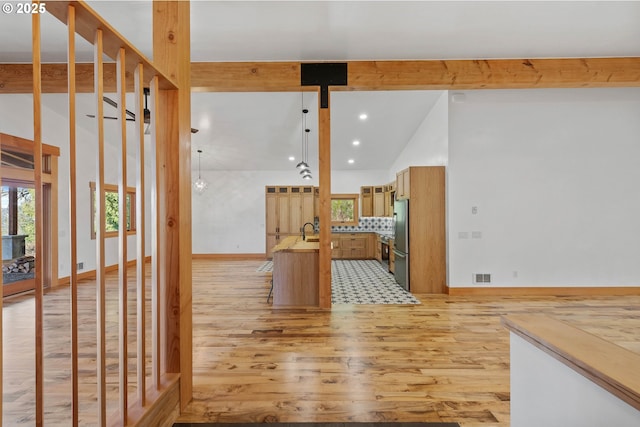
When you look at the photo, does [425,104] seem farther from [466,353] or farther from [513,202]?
[466,353]

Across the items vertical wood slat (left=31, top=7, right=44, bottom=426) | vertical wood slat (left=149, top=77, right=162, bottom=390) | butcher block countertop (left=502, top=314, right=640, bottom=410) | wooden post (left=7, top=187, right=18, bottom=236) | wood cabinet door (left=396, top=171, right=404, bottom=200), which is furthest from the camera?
wood cabinet door (left=396, top=171, right=404, bottom=200)

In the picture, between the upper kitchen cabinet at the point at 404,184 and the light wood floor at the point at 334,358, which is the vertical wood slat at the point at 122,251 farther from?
the upper kitchen cabinet at the point at 404,184

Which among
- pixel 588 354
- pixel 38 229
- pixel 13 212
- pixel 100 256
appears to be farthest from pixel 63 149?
pixel 588 354

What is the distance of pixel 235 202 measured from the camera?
29.8ft

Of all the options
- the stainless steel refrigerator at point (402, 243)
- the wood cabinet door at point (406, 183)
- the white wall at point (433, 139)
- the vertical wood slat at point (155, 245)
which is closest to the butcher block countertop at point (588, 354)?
the vertical wood slat at point (155, 245)

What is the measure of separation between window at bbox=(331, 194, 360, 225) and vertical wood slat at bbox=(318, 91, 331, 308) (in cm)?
500

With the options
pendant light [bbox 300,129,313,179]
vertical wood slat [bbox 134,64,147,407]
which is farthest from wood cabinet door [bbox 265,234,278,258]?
vertical wood slat [bbox 134,64,147,407]

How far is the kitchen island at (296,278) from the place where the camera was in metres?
4.20

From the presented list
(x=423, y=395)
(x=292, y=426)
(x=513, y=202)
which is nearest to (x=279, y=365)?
(x=292, y=426)

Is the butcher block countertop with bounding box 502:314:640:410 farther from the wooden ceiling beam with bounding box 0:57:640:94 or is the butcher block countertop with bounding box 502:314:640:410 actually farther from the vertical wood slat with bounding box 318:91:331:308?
the wooden ceiling beam with bounding box 0:57:640:94

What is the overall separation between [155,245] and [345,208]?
7.68m

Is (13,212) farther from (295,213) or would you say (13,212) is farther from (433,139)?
(433,139)

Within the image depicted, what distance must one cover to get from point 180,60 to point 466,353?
3375mm

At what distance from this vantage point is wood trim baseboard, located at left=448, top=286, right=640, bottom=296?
4664mm
